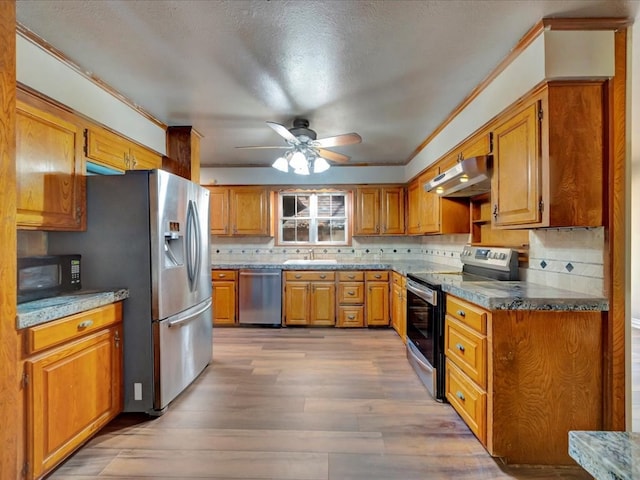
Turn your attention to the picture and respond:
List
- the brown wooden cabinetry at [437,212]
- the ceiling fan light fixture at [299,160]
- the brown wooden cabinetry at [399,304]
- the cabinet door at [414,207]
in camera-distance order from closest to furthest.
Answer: the ceiling fan light fixture at [299,160] < the brown wooden cabinetry at [437,212] < the brown wooden cabinetry at [399,304] < the cabinet door at [414,207]

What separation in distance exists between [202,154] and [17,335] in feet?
10.5

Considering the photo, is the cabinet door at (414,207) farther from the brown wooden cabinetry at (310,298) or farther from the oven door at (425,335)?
the oven door at (425,335)

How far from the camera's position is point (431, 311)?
2.47m

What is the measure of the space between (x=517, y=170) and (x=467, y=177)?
18.6 inches

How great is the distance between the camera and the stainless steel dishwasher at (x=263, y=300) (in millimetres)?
4398

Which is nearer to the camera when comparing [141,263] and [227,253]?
[141,263]

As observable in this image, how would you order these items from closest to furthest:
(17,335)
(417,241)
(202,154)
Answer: (17,335) → (202,154) → (417,241)

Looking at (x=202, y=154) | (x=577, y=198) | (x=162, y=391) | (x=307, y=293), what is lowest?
(x=162, y=391)

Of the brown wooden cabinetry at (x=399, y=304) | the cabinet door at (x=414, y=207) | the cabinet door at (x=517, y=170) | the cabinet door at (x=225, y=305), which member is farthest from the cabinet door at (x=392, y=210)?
the cabinet door at (x=517, y=170)

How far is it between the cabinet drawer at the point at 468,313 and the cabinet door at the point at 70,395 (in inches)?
88.1

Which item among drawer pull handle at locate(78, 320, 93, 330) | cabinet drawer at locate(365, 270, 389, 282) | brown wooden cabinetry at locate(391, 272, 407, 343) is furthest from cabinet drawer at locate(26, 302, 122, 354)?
cabinet drawer at locate(365, 270, 389, 282)

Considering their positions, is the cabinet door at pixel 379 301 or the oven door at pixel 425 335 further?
the cabinet door at pixel 379 301

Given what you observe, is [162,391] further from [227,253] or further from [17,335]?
[227,253]

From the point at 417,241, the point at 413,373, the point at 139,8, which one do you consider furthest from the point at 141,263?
the point at 417,241
